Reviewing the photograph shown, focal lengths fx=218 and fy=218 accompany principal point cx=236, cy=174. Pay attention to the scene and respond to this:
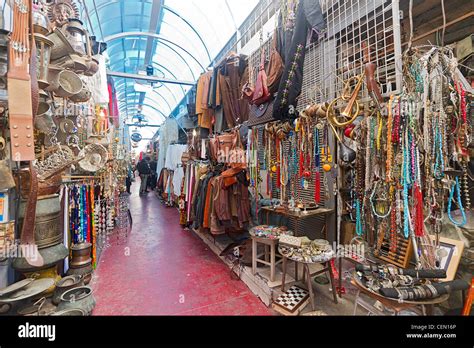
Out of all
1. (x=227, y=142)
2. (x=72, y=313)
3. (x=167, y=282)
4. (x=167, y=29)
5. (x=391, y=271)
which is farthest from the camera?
(x=167, y=29)

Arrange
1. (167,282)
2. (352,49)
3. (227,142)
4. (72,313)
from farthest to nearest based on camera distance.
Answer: (227,142), (167,282), (352,49), (72,313)

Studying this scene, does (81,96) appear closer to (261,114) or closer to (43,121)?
(43,121)

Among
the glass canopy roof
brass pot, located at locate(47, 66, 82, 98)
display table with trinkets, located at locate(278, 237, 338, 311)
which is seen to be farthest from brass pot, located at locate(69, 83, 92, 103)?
display table with trinkets, located at locate(278, 237, 338, 311)

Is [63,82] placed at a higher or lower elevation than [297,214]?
higher

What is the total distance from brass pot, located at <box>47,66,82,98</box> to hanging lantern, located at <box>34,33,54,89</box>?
0.17 m

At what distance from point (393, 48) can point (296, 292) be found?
2.24 meters

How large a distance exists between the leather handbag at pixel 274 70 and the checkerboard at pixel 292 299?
6.67 feet

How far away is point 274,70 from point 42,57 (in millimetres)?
1902

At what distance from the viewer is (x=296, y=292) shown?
6.89 ft

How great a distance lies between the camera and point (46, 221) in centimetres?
184

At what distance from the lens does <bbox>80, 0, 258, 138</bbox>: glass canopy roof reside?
394 cm

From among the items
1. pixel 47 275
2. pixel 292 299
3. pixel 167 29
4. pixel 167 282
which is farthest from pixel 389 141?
pixel 167 29
